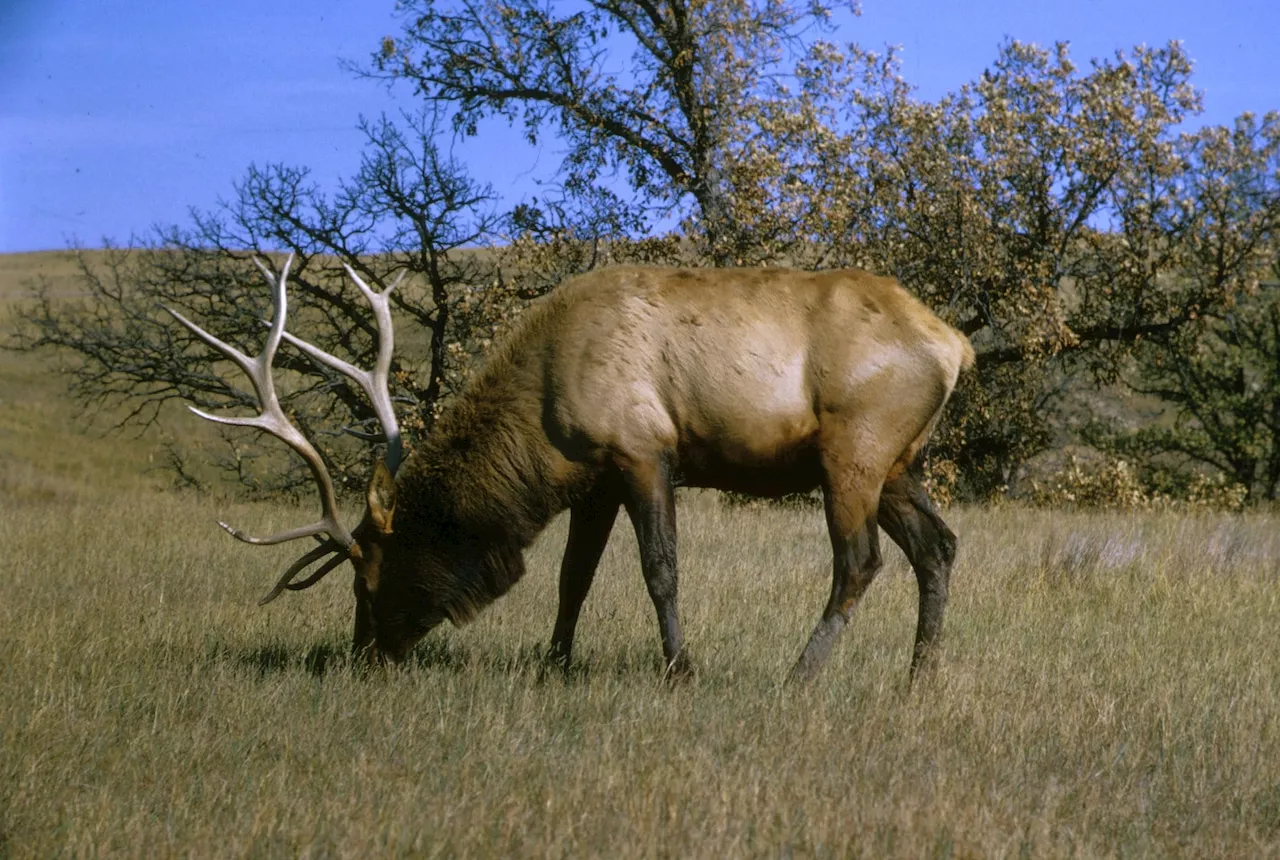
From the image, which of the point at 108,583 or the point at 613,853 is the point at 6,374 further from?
the point at 613,853

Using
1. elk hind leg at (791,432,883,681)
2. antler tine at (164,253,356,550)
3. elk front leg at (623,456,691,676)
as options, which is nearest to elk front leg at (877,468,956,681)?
elk hind leg at (791,432,883,681)

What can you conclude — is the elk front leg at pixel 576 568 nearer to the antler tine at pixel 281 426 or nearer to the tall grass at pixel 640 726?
the tall grass at pixel 640 726

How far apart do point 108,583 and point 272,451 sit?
324 inches

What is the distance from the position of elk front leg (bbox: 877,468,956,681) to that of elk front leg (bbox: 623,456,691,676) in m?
1.31

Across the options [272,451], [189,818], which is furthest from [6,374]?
[189,818]

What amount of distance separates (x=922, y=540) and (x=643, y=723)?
2.24 meters

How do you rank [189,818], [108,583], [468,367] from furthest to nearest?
[468,367]
[108,583]
[189,818]

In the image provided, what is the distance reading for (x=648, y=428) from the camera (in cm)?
629

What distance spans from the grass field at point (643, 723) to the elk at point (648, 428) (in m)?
0.44

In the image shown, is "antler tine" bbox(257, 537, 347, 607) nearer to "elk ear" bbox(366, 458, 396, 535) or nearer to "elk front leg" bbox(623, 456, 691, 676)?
"elk ear" bbox(366, 458, 396, 535)

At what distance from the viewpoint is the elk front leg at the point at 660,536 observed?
6281 millimetres

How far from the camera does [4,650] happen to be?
6.57m

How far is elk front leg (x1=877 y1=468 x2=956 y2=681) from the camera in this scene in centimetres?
697

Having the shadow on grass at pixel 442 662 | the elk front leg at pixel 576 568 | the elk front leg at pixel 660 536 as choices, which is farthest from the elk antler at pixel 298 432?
the elk front leg at pixel 660 536
